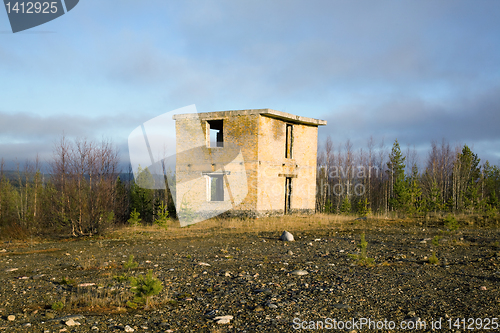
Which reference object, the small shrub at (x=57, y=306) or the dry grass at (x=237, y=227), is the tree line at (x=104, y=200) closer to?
the dry grass at (x=237, y=227)

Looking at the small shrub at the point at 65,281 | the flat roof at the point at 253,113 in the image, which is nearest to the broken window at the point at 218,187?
the flat roof at the point at 253,113

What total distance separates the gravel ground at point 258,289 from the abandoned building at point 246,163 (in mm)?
8289

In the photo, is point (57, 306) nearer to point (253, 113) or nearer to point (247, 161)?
point (247, 161)

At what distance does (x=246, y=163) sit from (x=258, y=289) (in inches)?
511

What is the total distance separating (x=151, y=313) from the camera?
4.68 metres

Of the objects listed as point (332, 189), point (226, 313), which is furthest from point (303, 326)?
point (332, 189)

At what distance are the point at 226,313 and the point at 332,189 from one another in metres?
40.2

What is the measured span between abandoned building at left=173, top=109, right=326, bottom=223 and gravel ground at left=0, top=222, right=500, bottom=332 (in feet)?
27.2

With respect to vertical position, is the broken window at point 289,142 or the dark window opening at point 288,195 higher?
the broken window at point 289,142

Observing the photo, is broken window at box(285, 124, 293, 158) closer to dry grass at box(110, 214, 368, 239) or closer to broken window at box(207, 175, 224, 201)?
dry grass at box(110, 214, 368, 239)

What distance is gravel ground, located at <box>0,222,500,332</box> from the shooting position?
4344mm

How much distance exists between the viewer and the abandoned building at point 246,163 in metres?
18.4

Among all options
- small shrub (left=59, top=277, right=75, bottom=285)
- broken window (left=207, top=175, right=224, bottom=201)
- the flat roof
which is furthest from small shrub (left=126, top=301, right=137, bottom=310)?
broken window (left=207, top=175, right=224, bottom=201)

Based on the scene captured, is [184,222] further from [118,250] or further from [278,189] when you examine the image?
[118,250]
